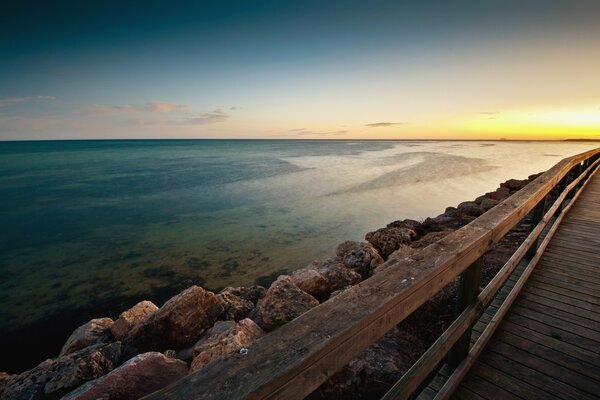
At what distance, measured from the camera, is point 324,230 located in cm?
1381

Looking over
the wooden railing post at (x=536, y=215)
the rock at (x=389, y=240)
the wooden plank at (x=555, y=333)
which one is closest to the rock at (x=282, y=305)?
the wooden plank at (x=555, y=333)

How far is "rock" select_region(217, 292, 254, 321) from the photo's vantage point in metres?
5.45

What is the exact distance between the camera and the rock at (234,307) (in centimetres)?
545

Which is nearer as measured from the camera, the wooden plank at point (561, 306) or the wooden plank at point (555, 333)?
the wooden plank at point (555, 333)

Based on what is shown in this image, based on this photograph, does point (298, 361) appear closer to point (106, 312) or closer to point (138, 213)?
point (106, 312)

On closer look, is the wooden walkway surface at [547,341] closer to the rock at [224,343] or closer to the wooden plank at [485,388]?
the wooden plank at [485,388]

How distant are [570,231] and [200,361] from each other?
22.5 feet

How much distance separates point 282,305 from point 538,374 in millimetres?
3107

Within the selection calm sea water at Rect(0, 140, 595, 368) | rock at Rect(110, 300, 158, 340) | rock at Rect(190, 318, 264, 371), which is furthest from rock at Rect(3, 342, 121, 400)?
calm sea water at Rect(0, 140, 595, 368)

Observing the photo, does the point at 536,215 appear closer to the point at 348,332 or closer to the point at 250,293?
the point at 348,332

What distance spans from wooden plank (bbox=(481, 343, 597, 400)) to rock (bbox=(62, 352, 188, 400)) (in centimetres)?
320

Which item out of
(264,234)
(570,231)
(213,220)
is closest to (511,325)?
(570,231)

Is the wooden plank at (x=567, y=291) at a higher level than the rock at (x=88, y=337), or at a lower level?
higher

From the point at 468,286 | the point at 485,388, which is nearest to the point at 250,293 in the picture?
the point at 485,388
